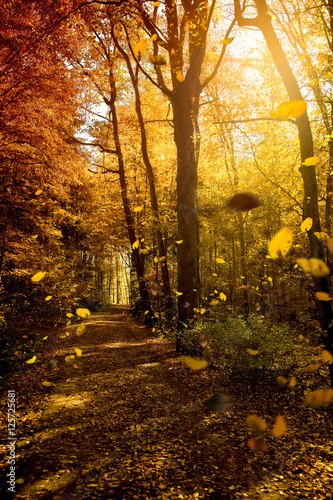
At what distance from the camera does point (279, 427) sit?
3.89 meters

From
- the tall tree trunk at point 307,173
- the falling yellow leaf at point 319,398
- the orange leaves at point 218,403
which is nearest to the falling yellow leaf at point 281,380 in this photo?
the falling yellow leaf at point 319,398

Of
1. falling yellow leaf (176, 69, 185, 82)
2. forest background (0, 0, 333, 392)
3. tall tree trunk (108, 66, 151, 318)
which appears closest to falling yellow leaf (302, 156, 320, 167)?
forest background (0, 0, 333, 392)

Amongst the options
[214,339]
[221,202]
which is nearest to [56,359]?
[214,339]

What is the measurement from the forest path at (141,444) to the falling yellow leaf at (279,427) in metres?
0.20

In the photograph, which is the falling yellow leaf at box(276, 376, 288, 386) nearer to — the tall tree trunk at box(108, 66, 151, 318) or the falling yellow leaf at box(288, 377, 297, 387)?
the falling yellow leaf at box(288, 377, 297, 387)

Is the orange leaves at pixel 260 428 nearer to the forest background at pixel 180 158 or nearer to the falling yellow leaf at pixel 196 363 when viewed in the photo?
the forest background at pixel 180 158

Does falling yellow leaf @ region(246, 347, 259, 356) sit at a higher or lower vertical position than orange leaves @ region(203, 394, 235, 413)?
higher

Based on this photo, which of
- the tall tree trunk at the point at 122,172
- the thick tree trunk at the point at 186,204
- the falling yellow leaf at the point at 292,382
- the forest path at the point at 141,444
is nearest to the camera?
the forest path at the point at 141,444

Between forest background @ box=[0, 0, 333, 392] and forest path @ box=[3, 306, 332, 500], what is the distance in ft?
4.77

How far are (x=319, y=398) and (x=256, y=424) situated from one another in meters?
1.19

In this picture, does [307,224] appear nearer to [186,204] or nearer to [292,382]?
Answer: [292,382]

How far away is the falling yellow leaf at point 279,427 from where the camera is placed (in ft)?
12.3

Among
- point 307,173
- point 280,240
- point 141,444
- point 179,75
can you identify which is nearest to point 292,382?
point 280,240

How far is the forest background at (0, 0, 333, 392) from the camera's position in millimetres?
5445
